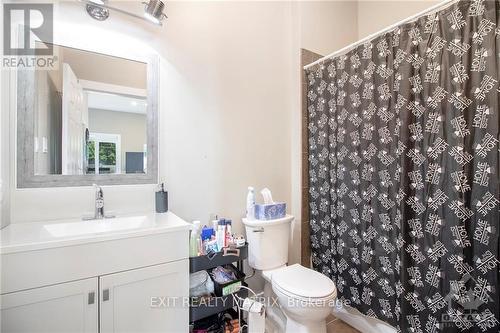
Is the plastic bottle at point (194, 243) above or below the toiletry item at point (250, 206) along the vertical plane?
below

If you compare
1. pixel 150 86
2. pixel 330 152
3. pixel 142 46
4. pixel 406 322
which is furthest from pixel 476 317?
pixel 142 46

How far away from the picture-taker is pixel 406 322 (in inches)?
53.1

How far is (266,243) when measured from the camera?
1.74m

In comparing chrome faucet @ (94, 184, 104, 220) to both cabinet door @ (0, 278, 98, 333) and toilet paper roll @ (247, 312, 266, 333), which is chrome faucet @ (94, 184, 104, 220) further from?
toilet paper roll @ (247, 312, 266, 333)

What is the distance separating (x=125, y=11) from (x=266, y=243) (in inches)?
67.4

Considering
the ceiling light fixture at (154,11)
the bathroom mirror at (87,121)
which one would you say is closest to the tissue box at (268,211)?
the bathroom mirror at (87,121)

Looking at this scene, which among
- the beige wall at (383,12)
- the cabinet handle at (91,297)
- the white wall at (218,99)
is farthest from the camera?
the beige wall at (383,12)

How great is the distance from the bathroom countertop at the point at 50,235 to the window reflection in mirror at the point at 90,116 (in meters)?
0.31

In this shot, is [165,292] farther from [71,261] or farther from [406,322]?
[406,322]

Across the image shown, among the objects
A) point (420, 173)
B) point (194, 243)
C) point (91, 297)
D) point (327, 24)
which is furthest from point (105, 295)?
point (327, 24)

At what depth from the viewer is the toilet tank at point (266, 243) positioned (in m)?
1.73

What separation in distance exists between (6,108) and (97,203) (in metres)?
0.62

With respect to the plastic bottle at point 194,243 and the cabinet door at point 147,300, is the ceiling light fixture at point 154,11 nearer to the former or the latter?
the plastic bottle at point 194,243

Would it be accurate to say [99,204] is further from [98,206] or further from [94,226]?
[94,226]
